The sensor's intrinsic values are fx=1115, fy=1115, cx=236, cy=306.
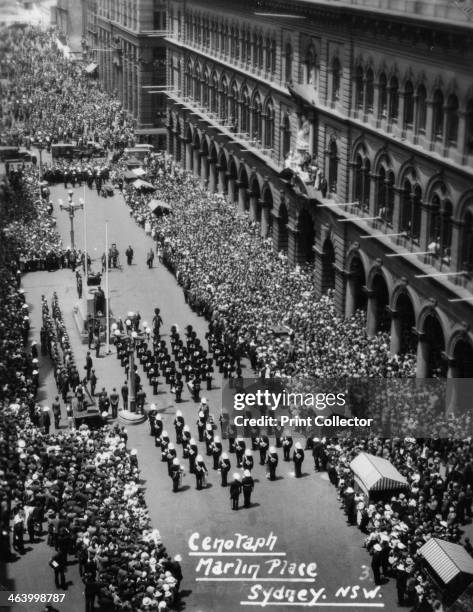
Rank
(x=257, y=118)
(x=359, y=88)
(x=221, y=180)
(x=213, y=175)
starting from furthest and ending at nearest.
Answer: (x=213, y=175) < (x=221, y=180) < (x=257, y=118) < (x=359, y=88)

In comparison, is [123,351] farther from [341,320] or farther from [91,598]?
[91,598]

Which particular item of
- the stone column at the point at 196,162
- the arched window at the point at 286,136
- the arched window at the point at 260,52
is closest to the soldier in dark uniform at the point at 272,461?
the arched window at the point at 286,136

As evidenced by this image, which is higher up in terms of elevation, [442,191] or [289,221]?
[442,191]

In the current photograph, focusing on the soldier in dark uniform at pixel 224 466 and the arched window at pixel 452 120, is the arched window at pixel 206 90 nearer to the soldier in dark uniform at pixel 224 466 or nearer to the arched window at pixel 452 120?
the arched window at pixel 452 120

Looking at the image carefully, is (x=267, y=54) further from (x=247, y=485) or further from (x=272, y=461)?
(x=247, y=485)

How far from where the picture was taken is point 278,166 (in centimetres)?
7106

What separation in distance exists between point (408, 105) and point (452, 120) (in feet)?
15.0

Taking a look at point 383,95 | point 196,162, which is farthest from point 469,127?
point 196,162

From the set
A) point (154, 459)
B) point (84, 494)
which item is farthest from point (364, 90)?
point (84, 494)

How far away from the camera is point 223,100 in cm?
8462

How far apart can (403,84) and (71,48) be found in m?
117

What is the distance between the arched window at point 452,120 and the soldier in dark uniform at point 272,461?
15029 mm

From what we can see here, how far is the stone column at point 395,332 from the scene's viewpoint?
52906 mm

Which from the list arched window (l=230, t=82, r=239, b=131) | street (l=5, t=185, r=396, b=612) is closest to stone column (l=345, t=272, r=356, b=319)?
street (l=5, t=185, r=396, b=612)
